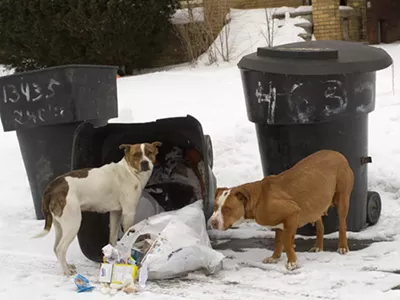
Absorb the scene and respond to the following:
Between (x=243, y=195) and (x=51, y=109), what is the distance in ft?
7.73

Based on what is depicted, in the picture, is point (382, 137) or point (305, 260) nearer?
point (305, 260)

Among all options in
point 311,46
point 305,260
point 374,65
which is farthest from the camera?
point 311,46

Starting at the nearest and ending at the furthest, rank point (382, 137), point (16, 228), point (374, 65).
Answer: point (374, 65) → point (16, 228) → point (382, 137)

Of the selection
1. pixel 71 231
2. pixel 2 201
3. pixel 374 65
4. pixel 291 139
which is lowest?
pixel 2 201

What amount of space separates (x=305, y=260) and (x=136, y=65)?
9.78 m

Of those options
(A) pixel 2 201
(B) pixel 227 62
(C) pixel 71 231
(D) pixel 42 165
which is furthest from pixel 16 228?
(B) pixel 227 62

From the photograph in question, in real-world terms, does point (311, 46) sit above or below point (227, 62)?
above

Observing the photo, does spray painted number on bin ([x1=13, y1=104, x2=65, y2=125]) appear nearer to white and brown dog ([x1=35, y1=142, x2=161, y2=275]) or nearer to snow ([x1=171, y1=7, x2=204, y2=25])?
white and brown dog ([x1=35, y1=142, x2=161, y2=275])

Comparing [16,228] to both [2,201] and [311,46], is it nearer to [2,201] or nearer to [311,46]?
[2,201]

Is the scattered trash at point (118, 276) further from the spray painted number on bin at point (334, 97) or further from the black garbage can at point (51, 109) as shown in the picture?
the black garbage can at point (51, 109)

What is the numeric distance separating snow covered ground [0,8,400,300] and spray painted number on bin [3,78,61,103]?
1193mm

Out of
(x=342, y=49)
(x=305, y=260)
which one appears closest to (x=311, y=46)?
(x=342, y=49)

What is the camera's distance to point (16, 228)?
19.7ft

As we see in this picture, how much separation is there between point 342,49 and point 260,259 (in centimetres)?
179
